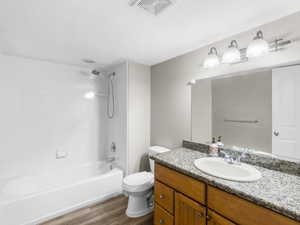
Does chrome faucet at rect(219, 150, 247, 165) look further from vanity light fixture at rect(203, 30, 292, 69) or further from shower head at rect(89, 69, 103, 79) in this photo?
shower head at rect(89, 69, 103, 79)

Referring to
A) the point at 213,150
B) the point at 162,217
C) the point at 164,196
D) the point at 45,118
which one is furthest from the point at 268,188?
the point at 45,118

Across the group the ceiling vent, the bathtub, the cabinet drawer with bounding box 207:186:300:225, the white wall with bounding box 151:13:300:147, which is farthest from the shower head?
the cabinet drawer with bounding box 207:186:300:225

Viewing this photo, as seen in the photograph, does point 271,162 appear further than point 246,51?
No

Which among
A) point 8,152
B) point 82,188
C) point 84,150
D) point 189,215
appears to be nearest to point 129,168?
point 82,188

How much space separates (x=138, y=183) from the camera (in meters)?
2.03

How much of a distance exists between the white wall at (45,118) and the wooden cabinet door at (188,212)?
6.84ft

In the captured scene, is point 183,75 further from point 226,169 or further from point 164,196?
point 164,196

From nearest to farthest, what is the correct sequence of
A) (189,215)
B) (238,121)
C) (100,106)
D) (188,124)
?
(189,215), (238,121), (188,124), (100,106)

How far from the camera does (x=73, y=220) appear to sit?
1958 millimetres

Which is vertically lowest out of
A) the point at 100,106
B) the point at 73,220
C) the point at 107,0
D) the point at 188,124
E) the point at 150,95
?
the point at 73,220

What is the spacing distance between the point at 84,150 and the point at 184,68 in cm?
230

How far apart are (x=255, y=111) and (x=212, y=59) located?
729mm

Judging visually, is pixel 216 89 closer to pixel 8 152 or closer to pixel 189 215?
pixel 189 215

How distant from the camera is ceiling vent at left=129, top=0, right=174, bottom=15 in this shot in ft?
3.86
